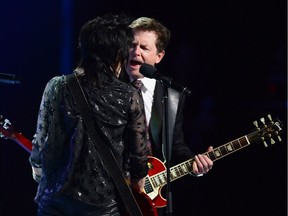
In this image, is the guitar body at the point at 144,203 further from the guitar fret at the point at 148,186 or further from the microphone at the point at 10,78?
the microphone at the point at 10,78

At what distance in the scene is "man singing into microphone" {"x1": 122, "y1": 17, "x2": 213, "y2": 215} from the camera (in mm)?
3156

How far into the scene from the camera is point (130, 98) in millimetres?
2184

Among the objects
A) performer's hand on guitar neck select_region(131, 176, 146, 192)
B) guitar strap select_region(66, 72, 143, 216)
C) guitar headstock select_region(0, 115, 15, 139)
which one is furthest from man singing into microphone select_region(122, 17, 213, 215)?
guitar strap select_region(66, 72, 143, 216)

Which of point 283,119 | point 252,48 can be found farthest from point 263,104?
point 252,48

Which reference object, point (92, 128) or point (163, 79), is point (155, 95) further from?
point (92, 128)

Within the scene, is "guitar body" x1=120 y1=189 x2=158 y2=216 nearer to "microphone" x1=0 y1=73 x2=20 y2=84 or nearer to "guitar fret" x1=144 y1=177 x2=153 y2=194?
"guitar fret" x1=144 y1=177 x2=153 y2=194

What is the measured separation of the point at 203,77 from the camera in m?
4.94

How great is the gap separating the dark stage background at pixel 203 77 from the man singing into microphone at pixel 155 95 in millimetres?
1051

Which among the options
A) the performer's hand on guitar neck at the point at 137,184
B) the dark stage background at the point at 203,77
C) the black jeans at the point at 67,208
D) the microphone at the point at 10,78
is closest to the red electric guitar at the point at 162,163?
→ the performer's hand on guitar neck at the point at 137,184

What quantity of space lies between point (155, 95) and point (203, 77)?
66.7 inches

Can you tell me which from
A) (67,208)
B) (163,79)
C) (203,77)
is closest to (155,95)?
(163,79)

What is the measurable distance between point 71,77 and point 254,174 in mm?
2977

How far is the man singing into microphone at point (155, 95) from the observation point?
3156mm

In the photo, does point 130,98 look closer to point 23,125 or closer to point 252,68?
point 23,125
